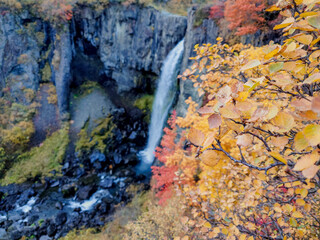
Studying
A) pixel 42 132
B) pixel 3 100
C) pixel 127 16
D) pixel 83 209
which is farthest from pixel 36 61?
pixel 83 209

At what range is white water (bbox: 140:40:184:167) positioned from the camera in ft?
37.2

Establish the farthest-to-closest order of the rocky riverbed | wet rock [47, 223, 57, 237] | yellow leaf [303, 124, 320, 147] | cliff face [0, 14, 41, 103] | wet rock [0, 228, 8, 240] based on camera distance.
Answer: cliff face [0, 14, 41, 103], the rocky riverbed, wet rock [47, 223, 57, 237], wet rock [0, 228, 8, 240], yellow leaf [303, 124, 320, 147]

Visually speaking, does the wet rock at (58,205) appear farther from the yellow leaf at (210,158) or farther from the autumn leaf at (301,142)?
the autumn leaf at (301,142)

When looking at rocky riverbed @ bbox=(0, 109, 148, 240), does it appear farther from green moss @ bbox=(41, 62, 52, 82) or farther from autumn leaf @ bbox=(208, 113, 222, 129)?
autumn leaf @ bbox=(208, 113, 222, 129)

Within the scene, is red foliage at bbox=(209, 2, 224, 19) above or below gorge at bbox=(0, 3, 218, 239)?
above

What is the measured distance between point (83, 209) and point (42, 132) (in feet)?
22.3

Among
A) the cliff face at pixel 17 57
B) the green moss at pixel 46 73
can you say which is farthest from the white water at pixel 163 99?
the cliff face at pixel 17 57

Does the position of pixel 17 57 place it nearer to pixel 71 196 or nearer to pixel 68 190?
pixel 68 190

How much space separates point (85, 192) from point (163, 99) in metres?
7.44

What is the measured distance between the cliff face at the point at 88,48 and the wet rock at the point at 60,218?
302 inches

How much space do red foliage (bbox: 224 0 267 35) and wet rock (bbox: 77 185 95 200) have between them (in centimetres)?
1030

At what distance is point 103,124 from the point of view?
546 inches

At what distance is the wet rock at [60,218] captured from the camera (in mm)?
8109

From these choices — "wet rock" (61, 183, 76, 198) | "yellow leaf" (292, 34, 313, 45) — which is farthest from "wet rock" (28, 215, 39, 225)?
"yellow leaf" (292, 34, 313, 45)
